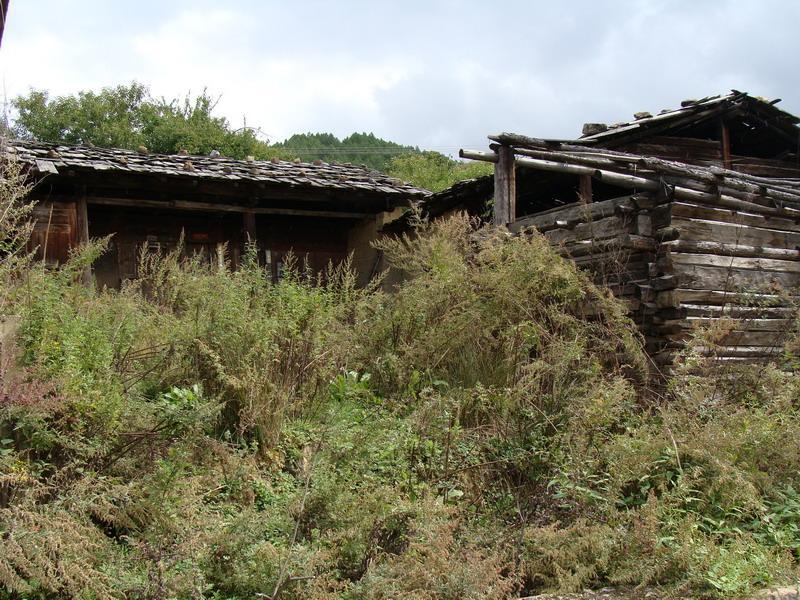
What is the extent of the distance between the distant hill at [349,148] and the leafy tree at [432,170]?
501cm

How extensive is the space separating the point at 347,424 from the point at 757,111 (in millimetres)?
10146

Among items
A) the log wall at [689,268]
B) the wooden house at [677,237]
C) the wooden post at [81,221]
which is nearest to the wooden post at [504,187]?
the wooden house at [677,237]

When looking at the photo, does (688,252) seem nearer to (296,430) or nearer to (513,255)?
(513,255)

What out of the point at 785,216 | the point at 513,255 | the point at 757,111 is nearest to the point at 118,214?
the point at 513,255

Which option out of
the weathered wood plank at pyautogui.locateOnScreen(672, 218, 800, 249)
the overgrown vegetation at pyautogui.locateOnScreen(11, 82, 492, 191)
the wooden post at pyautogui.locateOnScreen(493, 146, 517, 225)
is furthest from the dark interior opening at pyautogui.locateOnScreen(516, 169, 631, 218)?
the overgrown vegetation at pyautogui.locateOnScreen(11, 82, 492, 191)

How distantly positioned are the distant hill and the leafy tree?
501 centimetres

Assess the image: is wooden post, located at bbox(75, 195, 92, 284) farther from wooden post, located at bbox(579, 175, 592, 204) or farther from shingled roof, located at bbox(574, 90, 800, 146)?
shingled roof, located at bbox(574, 90, 800, 146)

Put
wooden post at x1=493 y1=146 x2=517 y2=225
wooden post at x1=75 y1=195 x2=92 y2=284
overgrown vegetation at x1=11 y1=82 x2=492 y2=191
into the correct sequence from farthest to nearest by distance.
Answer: overgrown vegetation at x1=11 y1=82 x2=492 y2=191 → wooden post at x1=75 y1=195 x2=92 y2=284 → wooden post at x1=493 y1=146 x2=517 y2=225

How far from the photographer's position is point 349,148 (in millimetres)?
42688

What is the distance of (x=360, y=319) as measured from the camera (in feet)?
22.8

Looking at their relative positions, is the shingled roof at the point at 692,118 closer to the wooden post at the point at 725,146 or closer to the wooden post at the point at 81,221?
the wooden post at the point at 725,146

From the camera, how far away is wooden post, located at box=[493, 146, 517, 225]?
9320mm

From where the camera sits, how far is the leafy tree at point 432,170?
1233 inches

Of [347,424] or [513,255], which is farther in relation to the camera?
[513,255]
